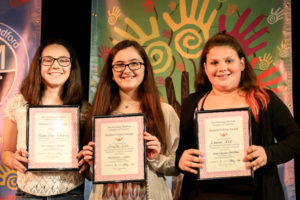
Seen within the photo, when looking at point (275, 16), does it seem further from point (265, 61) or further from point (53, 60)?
point (53, 60)

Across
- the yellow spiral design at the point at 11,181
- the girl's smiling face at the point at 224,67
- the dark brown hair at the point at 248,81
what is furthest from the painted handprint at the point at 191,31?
the yellow spiral design at the point at 11,181

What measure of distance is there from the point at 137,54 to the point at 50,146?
887 mm

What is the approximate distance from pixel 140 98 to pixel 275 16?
1.63 meters

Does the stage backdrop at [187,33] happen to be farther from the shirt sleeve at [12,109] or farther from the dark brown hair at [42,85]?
the shirt sleeve at [12,109]

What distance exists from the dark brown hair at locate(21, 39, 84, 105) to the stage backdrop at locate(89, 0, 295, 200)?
2.34 feet

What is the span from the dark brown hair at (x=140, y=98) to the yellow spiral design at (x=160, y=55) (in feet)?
2.89

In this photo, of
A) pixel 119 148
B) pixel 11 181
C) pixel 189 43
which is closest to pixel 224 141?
pixel 119 148

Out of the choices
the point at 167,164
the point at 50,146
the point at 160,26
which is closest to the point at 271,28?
the point at 160,26

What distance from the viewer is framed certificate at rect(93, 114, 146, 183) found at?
7.58 ft

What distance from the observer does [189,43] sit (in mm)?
3521

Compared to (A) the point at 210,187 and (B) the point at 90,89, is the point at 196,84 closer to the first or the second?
(A) the point at 210,187

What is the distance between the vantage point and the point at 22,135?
262cm

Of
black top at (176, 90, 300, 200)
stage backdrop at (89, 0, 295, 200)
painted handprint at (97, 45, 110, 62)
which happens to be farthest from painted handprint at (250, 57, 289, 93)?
painted handprint at (97, 45, 110, 62)

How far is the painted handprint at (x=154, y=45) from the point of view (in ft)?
11.6
